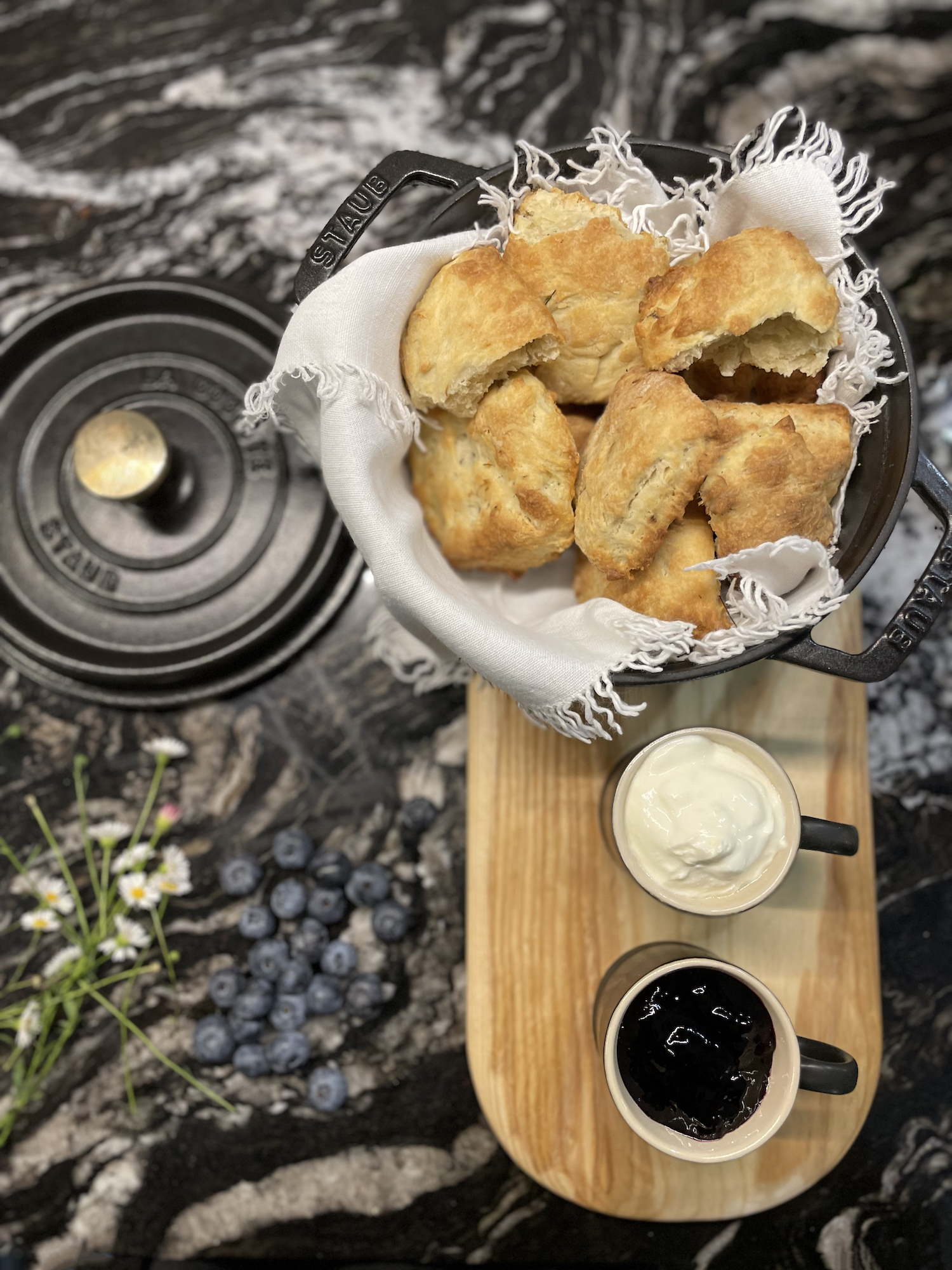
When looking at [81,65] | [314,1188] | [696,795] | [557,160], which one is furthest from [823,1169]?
[81,65]

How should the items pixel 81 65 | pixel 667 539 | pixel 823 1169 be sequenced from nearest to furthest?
pixel 667 539
pixel 823 1169
pixel 81 65

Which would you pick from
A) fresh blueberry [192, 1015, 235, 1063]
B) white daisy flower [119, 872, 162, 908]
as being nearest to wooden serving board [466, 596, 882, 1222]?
fresh blueberry [192, 1015, 235, 1063]

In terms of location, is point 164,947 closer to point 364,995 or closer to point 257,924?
point 257,924

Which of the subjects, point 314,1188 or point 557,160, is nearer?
point 557,160

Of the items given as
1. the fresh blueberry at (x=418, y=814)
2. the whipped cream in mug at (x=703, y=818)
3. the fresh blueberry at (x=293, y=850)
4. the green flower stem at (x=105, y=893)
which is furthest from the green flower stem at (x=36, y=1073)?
the whipped cream in mug at (x=703, y=818)

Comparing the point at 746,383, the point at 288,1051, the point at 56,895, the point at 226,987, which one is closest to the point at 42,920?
the point at 56,895

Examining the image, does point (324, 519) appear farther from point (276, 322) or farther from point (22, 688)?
point (22, 688)

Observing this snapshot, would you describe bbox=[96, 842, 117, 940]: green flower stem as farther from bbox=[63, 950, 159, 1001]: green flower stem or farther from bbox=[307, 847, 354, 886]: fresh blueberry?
bbox=[307, 847, 354, 886]: fresh blueberry
